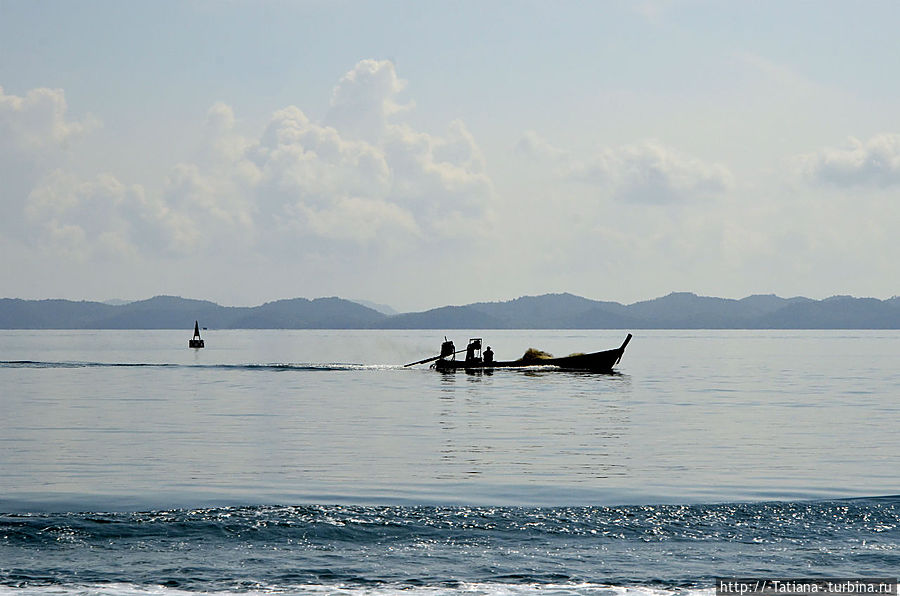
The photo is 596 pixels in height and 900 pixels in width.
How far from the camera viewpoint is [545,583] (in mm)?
16625

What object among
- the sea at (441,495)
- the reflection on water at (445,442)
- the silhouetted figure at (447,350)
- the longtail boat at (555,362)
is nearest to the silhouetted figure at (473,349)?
the longtail boat at (555,362)

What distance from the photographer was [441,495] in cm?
2666

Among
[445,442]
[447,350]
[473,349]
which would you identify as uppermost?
[473,349]

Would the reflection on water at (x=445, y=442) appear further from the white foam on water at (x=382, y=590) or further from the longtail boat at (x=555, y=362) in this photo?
the longtail boat at (x=555, y=362)

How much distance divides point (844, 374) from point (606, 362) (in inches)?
869

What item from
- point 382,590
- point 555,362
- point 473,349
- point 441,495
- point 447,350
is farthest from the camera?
point 447,350

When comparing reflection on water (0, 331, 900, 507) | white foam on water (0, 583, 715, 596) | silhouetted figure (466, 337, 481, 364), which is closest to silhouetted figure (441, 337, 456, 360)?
silhouetted figure (466, 337, 481, 364)

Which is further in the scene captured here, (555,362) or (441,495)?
(555,362)

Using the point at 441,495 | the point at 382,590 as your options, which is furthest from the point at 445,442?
the point at 382,590

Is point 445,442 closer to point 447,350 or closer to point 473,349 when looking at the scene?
point 473,349

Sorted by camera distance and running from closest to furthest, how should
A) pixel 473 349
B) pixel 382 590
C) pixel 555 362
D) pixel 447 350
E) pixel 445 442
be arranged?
pixel 382 590 < pixel 445 442 < pixel 555 362 < pixel 473 349 < pixel 447 350

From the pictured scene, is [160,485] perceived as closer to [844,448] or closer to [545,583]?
[545,583]

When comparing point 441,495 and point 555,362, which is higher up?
point 555,362

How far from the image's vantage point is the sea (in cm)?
1734
